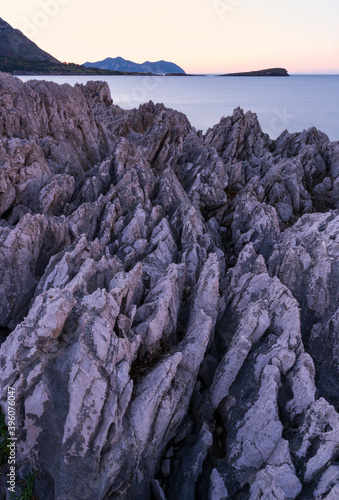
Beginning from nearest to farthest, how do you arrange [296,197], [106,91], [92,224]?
[92,224] < [296,197] < [106,91]

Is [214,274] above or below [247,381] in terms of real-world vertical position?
above

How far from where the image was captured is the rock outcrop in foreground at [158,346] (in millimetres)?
11445

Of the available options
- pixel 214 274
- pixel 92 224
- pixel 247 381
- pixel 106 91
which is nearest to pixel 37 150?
pixel 92 224

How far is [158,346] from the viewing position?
14719 millimetres

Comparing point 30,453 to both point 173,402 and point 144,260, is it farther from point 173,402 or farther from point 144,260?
point 144,260

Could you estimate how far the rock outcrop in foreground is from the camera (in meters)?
11.4

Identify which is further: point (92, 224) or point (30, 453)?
point (92, 224)

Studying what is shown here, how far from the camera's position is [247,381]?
537 inches

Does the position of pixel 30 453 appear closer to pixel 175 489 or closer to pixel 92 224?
pixel 175 489

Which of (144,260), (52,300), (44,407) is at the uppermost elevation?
(52,300)

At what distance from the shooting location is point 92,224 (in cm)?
2494

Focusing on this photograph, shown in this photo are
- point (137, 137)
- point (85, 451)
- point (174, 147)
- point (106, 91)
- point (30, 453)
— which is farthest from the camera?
point (106, 91)

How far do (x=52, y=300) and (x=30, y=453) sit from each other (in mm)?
5056

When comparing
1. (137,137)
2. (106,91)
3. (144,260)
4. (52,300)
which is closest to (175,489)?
(52,300)
